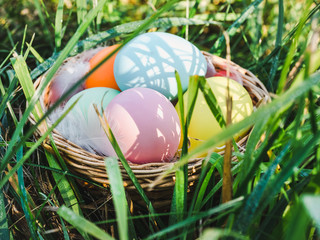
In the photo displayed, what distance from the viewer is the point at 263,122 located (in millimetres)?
511

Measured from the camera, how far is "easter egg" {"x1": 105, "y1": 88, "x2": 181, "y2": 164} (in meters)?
0.79

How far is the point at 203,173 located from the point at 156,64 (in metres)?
0.47

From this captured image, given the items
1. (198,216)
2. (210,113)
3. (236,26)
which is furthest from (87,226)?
(236,26)

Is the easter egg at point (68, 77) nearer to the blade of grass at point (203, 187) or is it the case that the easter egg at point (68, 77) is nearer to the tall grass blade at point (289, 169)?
the blade of grass at point (203, 187)

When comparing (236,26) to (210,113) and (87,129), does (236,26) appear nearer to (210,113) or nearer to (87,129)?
(210,113)

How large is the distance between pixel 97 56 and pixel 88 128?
35 centimetres

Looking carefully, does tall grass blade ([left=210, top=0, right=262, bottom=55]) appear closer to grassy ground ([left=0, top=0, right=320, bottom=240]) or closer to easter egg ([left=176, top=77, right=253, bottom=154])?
grassy ground ([left=0, top=0, right=320, bottom=240])

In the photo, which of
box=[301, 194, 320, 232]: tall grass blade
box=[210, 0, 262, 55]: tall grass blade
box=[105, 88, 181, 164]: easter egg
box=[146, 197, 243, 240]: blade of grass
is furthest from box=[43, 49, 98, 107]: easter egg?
box=[301, 194, 320, 232]: tall grass blade

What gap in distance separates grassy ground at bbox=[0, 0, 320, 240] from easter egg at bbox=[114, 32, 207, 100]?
132 millimetres

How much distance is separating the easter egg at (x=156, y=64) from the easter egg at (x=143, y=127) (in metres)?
0.11

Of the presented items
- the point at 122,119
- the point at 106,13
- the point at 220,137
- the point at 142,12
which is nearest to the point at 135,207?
the point at 122,119

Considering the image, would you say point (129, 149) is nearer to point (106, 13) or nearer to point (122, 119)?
point (122, 119)

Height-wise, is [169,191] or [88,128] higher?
[88,128]

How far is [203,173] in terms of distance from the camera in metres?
0.55
